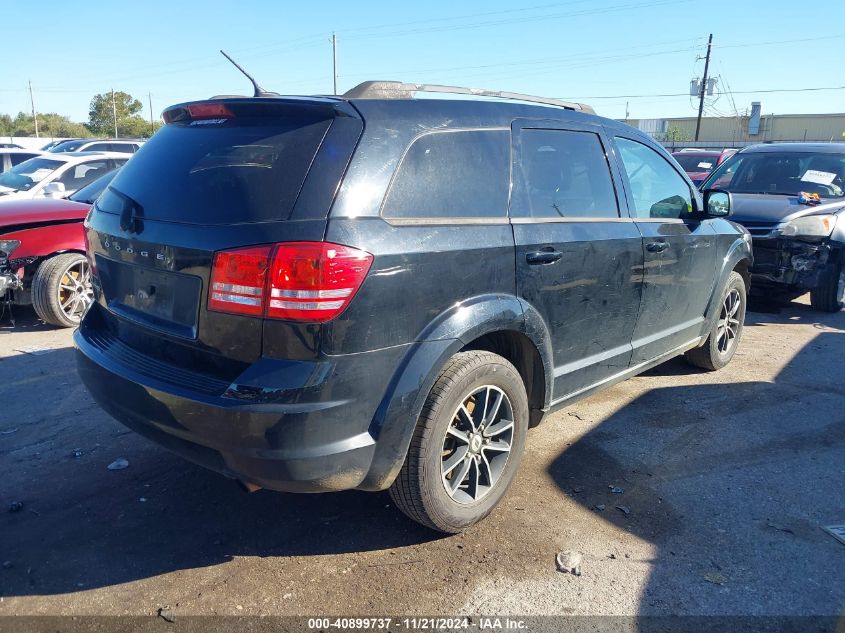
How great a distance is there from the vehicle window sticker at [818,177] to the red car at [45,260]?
816 cm

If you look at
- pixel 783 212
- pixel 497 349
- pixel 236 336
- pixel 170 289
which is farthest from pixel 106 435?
pixel 783 212

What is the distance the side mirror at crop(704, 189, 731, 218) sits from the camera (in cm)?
484

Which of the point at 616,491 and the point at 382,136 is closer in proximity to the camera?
the point at 382,136

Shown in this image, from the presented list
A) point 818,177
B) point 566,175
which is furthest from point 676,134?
point 566,175

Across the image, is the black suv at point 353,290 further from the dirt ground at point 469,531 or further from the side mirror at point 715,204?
the side mirror at point 715,204

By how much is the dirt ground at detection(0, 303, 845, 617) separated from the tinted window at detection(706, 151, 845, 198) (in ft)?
14.8

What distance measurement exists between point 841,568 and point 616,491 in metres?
1.06

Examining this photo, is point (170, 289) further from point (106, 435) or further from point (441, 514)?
point (106, 435)

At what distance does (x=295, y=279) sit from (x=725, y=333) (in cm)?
450

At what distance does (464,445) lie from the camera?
10.3 feet

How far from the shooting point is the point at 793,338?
6949 millimetres

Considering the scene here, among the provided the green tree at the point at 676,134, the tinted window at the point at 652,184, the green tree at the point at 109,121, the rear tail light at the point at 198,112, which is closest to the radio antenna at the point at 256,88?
the rear tail light at the point at 198,112

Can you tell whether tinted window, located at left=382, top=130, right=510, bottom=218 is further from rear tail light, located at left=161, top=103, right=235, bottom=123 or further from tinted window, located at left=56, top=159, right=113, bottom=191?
tinted window, located at left=56, top=159, right=113, bottom=191

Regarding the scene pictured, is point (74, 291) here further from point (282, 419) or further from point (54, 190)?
point (282, 419)
